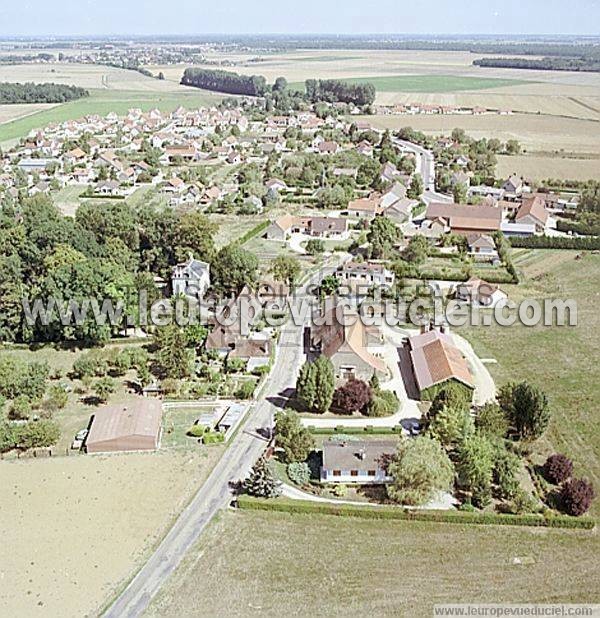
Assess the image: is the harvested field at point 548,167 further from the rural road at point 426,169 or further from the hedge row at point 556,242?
the hedge row at point 556,242

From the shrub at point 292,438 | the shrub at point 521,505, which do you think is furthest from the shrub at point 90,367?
the shrub at point 521,505

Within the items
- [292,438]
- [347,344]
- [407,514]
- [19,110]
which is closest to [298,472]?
[292,438]

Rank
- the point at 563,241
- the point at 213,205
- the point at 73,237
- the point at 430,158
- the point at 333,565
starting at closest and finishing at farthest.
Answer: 1. the point at 333,565
2. the point at 73,237
3. the point at 563,241
4. the point at 213,205
5. the point at 430,158

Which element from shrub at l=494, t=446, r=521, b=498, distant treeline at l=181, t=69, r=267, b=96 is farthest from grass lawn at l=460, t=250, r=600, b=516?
distant treeline at l=181, t=69, r=267, b=96

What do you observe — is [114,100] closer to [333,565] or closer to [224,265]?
[224,265]

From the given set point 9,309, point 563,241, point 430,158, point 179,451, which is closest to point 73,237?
point 9,309

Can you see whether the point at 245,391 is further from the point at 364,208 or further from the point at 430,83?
the point at 430,83
